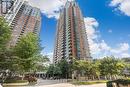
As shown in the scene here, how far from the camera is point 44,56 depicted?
52281mm

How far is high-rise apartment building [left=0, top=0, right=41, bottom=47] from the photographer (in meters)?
125

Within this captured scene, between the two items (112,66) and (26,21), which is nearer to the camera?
(112,66)

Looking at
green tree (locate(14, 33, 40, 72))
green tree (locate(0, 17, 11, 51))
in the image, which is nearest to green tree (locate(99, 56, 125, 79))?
green tree (locate(14, 33, 40, 72))

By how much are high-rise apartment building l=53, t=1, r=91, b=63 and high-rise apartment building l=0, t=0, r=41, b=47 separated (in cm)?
1813

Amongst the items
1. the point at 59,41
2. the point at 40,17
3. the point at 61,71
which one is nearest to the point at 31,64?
the point at 61,71

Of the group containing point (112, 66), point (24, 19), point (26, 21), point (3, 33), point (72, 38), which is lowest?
point (112, 66)

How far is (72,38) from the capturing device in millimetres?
116750

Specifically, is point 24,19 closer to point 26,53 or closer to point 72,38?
point 72,38

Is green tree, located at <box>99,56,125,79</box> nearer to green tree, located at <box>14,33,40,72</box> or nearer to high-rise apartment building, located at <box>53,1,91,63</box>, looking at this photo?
green tree, located at <box>14,33,40,72</box>

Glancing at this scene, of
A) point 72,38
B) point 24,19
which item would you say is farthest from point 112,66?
point 24,19

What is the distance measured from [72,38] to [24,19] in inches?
1381

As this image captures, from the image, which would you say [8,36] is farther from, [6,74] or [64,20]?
[64,20]

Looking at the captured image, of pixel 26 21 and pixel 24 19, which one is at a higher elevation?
pixel 24 19

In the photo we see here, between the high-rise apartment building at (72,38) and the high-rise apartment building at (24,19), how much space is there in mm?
18133
